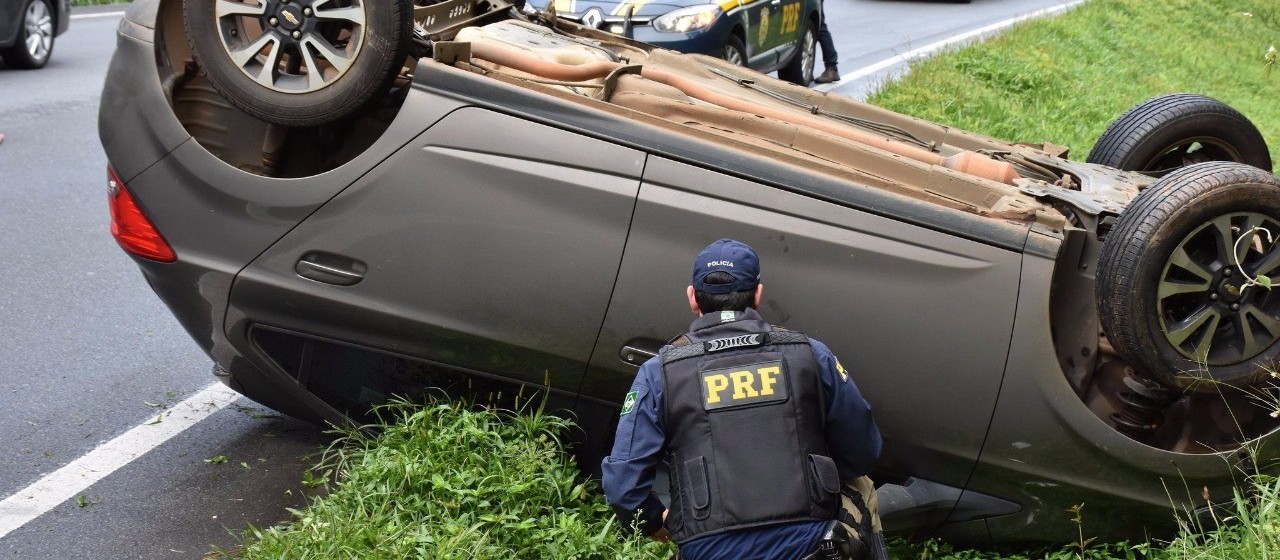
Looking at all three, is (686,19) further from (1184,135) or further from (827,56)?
(1184,135)

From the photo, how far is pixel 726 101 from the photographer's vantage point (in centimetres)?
422

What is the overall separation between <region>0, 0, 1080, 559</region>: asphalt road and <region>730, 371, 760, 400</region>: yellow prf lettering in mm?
1924

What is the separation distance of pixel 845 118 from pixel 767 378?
2.05 m

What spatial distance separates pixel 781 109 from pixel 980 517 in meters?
1.61

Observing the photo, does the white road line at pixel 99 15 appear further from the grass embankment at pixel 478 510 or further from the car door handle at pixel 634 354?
the car door handle at pixel 634 354

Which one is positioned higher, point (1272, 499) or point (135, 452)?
point (1272, 499)

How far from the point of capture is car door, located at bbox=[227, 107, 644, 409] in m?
3.47

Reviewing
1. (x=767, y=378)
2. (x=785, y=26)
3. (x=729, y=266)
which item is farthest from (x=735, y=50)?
(x=767, y=378)

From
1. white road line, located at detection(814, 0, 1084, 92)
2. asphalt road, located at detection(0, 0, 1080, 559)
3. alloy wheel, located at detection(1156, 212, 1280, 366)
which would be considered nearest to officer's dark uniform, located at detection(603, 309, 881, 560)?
alloy wheel, located at detection(1156, 212, 1280, 366)

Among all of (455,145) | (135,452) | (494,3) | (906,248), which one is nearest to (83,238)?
(135,452)

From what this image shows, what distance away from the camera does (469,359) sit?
364cm

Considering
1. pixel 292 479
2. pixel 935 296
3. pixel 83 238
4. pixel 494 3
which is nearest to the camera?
pixel 935 296

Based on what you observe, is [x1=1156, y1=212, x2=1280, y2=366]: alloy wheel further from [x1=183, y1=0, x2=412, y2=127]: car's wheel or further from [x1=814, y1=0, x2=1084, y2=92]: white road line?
[x1=814, y1=0, x2=1084, y2=92]: white road line

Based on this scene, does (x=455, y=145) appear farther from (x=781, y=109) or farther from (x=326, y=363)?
(x=781, y=109)
